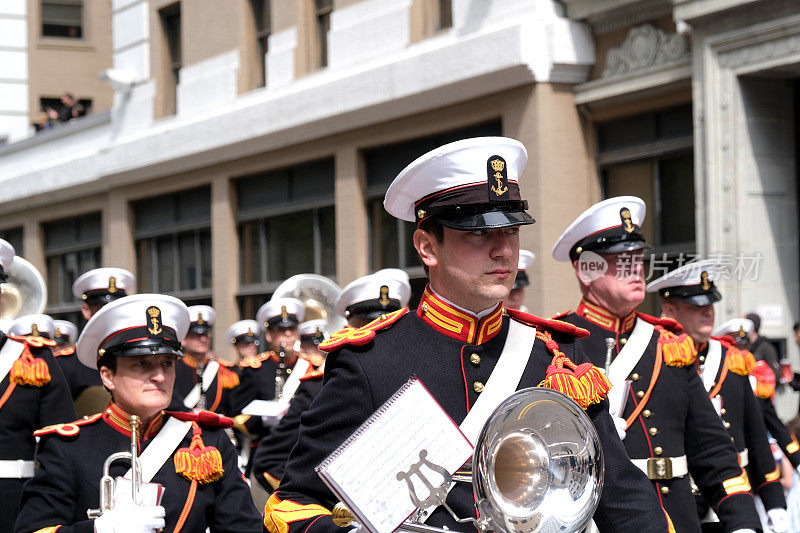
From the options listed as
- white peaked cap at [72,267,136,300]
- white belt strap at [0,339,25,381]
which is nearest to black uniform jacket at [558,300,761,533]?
white belt strap at [0,339,25,381]

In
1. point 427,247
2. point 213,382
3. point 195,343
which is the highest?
point 427,247

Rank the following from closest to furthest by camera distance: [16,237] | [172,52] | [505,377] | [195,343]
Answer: [505,377], [195,343], [172,52], [16,237]

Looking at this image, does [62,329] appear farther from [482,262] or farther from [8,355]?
[482,262]

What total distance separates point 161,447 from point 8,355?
1.91 meters

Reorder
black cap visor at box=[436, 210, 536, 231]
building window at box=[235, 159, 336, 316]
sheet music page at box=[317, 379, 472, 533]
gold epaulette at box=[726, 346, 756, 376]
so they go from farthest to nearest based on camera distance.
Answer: building window at box=[235, 159, 336, 316], gold epaulette at box=[726, 346, 756, 376], black cap visor at box=[436, 210, 536, 231], sheet music page at box=[317, 379, 472, 533]

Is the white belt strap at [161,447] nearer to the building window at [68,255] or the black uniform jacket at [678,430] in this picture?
the black uniform jacket at [678,430]

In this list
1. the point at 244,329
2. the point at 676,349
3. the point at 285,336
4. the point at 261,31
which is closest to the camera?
the point at 676,349

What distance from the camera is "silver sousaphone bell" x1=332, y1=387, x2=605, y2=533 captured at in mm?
2801

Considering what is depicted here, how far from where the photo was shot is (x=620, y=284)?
5.55 metres

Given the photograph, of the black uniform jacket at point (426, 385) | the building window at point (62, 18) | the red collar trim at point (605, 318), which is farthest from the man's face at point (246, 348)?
the building window at point (62, 18)

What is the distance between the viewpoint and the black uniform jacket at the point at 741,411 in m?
7.41

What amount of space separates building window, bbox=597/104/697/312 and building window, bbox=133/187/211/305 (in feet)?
29.2

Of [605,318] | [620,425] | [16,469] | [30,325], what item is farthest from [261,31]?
[620,425]

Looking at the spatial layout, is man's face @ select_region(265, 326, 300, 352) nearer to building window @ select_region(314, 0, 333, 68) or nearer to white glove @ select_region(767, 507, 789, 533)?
white glove @ select_region(767, 507, 789, 533)
